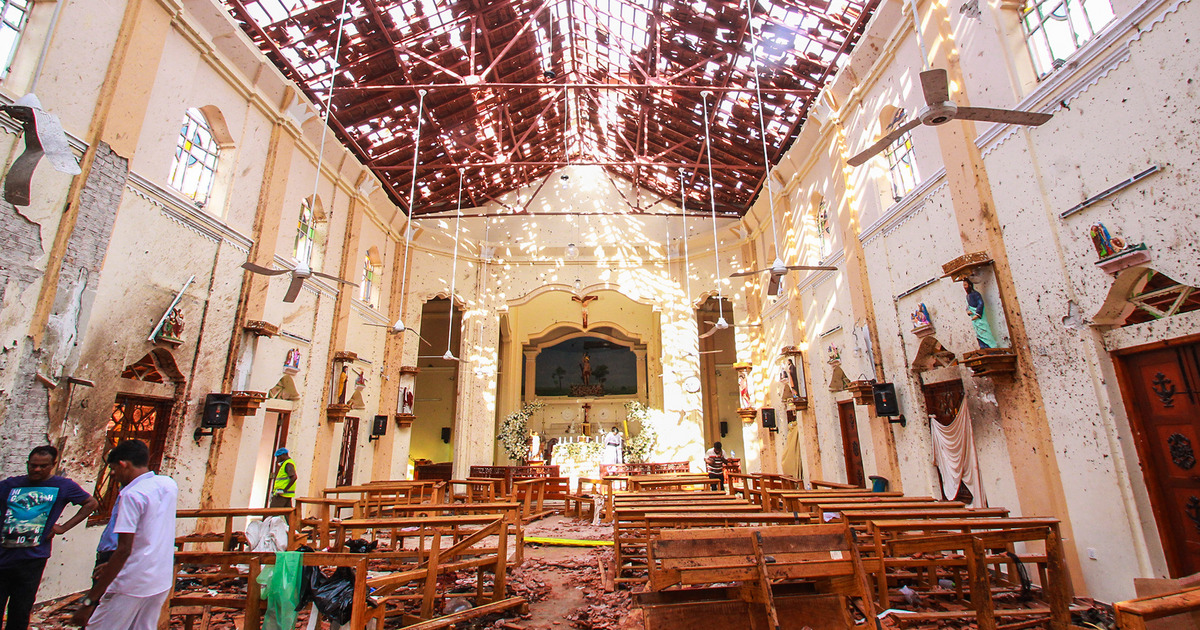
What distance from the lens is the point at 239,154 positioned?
8.22 m

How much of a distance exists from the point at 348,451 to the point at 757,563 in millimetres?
10864

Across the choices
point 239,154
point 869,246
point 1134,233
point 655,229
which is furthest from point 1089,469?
point 655,229

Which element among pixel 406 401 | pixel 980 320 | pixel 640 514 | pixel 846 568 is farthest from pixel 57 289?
pixel 980 320

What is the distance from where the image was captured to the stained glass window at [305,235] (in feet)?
32.8

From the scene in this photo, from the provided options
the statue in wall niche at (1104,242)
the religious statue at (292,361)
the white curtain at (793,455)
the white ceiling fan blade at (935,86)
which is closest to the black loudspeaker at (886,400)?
the statue in wall niche at (1104,242)

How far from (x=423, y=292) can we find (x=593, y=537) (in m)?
8.95

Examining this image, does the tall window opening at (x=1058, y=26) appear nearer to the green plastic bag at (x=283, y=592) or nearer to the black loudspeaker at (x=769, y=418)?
the green plastic bag at (x=283, y=592)

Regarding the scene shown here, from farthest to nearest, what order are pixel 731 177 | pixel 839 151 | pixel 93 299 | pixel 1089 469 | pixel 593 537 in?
pixel 731 177, pixel 839 151, pixel 593 537, pixel 93 299, pixel 1089 469

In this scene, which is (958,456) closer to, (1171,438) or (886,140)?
(1171,438)

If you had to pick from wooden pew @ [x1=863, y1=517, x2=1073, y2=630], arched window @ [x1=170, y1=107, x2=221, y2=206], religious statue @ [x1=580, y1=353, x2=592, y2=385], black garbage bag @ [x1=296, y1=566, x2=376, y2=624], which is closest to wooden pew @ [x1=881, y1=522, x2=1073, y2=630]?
wooden pew @ [x1=863, y1=517, x2=1073, y2=630]

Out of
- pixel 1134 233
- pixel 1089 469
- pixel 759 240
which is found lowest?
pixel 1089 469

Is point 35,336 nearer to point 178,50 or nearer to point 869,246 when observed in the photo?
point 178,50

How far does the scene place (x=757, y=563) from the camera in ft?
10.5

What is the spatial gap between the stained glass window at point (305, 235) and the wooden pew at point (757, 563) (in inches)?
371
